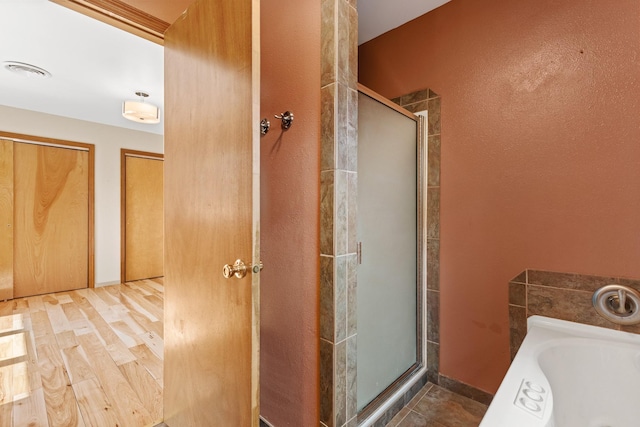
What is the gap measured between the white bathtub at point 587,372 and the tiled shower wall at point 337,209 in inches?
24.0

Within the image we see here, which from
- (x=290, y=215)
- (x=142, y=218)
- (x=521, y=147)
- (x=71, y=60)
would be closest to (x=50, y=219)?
(x=142, y=218)

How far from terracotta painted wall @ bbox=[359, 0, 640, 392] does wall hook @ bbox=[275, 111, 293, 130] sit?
1041 mm

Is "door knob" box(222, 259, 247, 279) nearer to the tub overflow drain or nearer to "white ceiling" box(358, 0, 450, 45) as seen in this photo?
the tub overflow drain

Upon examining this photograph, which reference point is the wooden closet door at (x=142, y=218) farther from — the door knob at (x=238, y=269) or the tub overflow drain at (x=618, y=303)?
the tub overflow drain at (x=618, y=303)

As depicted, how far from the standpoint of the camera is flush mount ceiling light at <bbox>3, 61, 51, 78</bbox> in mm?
2463

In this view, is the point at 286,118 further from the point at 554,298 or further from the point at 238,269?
the point at 554,298

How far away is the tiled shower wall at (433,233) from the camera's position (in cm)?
182

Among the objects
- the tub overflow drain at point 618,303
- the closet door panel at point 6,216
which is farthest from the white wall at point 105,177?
the tub overflow drain at point 618,303

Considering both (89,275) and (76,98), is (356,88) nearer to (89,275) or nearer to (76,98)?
(76,98)

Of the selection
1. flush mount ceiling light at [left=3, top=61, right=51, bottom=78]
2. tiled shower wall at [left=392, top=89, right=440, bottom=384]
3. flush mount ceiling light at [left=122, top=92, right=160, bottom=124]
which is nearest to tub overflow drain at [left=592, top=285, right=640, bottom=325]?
tiled shower wall at [left=392, top=89, right=440, bottom=384]

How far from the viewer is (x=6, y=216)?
3346 millimetres

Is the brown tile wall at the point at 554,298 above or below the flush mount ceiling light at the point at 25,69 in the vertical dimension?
below

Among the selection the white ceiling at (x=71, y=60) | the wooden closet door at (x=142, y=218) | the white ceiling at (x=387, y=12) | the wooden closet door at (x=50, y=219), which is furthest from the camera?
the wooden closet door at (x=142, y=218)

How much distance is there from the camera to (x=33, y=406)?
5.28 ft
